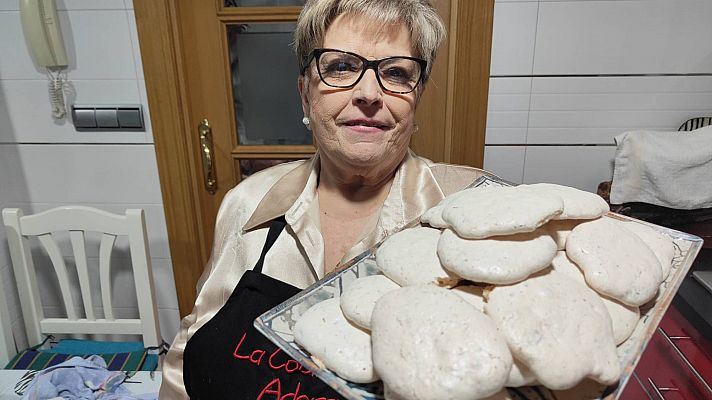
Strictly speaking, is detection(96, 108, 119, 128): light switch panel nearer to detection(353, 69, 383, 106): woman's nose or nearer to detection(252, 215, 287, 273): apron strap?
detection(252, 215, 287, 273): apron strap

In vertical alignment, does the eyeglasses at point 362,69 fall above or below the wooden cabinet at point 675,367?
above

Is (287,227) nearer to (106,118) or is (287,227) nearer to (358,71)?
(358,71)

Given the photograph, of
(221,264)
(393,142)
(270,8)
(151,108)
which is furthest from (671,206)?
(151,108)

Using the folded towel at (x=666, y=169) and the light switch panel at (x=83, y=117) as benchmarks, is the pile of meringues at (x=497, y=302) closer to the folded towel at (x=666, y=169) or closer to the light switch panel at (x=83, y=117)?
the folded towel at (x=666, y=169)

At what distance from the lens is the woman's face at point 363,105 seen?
2.76 feet

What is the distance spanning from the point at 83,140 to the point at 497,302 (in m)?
1.69

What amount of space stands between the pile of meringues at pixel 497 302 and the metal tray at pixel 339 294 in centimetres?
1

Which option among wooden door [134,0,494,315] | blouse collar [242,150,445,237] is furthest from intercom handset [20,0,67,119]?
blouse collar [242,150,445,237]

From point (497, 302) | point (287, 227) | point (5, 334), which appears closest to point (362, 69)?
point (287, 227)

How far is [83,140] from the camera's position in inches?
64.9

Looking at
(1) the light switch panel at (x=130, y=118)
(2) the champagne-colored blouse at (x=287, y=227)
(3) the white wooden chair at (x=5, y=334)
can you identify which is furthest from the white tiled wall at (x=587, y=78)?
(3) the white wooden chair at (x=5, y=334)

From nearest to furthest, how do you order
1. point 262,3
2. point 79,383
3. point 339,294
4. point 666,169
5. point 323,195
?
point 339,294 < point 323,195 < point 666,169 < point 79,383 < point 262,3

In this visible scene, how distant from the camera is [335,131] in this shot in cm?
87

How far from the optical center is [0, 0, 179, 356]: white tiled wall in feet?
4.98
